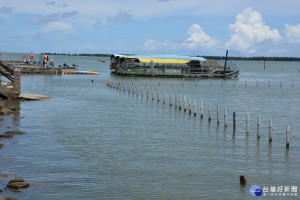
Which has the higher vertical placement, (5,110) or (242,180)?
(5,110)

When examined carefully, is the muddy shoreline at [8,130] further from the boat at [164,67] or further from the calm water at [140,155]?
the boat at [164,67]

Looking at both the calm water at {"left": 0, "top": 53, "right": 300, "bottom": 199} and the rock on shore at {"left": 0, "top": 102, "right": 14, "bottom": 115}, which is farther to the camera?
the rock on shore at {"left": 0, "top": 102, "right": 14, "bottom": 115}

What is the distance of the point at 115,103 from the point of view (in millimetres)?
49469

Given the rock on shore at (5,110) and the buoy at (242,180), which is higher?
the rock on shore at (5,110)

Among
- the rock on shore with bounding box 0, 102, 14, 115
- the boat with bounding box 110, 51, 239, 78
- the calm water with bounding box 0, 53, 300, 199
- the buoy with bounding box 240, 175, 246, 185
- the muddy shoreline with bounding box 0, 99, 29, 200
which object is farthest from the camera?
the boat with bounding box 110, 51, 239, 78

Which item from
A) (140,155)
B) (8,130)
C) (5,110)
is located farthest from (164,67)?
(140,155)

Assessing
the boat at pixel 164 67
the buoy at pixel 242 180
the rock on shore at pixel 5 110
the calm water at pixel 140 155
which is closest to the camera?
the calm water at pixel 140 155

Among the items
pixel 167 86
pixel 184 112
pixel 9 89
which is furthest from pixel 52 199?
pixel 167 86

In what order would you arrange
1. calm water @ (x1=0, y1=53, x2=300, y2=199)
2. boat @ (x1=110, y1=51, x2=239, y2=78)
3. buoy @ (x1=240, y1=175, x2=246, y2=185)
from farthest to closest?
boat @ (x1=110, y1=51, x2=239, y2=78) → buoy @ (x1=240, y1=175, x2=246, y2=185) → calm water @ (x1=0, y1=53, x2=300, y2=199)

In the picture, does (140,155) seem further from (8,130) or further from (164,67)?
(164,67)

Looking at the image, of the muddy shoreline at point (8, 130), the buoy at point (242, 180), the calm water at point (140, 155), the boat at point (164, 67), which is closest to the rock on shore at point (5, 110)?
the muddy shoreline at point (8, 130)

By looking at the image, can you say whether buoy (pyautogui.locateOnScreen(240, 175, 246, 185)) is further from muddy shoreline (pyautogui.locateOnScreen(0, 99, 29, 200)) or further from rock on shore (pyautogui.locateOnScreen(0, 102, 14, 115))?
rock on shore (pyautogui.locateOnScreen(0, 102, 14, 115))

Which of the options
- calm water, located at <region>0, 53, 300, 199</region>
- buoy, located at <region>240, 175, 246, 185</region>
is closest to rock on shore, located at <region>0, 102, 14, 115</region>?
calm water, located at <region>0, 53, 300, 199</region>

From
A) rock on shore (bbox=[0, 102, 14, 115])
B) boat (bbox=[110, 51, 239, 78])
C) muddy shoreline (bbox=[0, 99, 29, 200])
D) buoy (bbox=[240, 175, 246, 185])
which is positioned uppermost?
boat (bbox=[110, 51, 239, 78])
